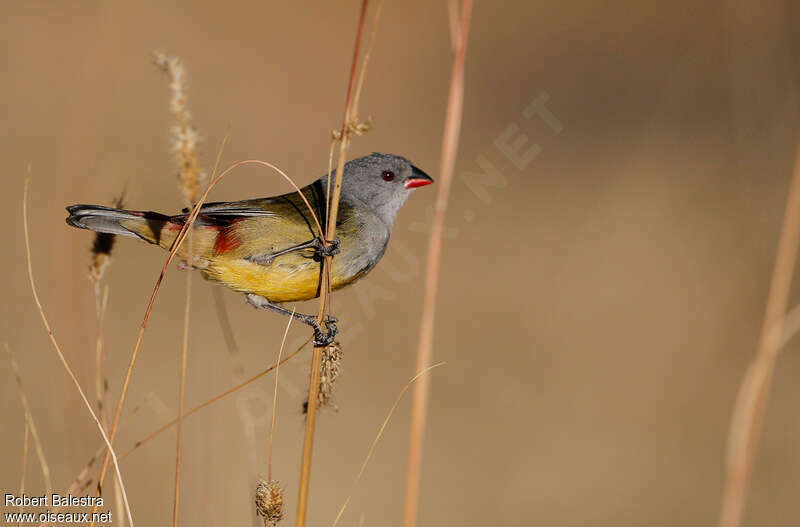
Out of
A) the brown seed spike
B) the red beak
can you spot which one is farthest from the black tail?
the red beak

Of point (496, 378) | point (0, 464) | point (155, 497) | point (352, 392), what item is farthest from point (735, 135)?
point (0, 464)

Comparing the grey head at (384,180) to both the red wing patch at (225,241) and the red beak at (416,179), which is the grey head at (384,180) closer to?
the red beak at (416,179)

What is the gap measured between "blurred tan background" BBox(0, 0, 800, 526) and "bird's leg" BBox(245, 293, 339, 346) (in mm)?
798

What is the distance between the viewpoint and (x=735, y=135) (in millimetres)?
9094

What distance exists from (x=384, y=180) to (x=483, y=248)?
4776 millimetres

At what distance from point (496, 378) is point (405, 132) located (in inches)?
139

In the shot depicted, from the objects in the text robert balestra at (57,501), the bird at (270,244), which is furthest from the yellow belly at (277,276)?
the text robert balestra at (57,501)

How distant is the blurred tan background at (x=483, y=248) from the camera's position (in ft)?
19.3

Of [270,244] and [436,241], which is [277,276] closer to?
[270,244]

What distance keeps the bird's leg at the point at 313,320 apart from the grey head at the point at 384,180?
2.39 feet

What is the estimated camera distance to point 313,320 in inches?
119

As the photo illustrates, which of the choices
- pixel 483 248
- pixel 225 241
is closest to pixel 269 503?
pixel 225 241

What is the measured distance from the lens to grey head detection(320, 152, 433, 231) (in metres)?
3.75

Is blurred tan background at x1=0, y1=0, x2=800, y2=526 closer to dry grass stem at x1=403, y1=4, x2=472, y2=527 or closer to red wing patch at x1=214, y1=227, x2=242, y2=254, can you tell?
red wing patch at x1=214, y1=227, x2=242, y2=254
